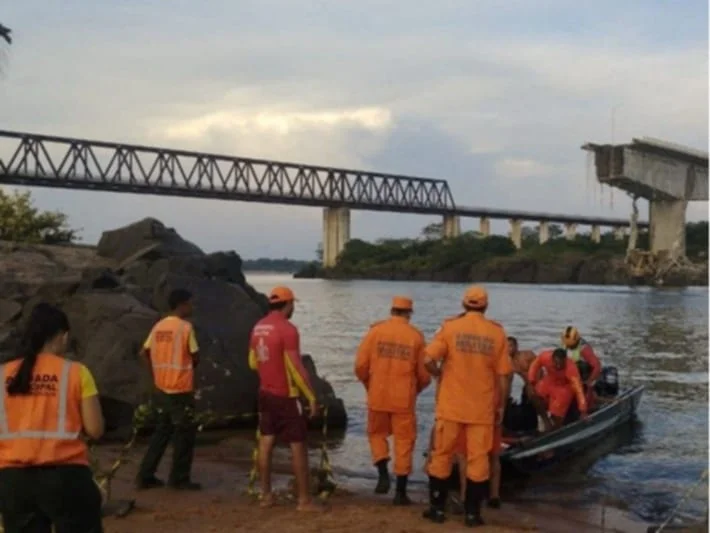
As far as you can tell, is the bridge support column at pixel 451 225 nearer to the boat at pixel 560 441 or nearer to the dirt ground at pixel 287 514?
the boat at pixel 560 441

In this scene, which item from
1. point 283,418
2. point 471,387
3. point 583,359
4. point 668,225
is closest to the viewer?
point 471,387

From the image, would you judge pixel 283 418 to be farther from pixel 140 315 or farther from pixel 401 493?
A: pixel 140 315

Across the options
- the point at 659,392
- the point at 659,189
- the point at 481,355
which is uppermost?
the point at 659,189

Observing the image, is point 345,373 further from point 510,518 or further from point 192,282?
point 510,518

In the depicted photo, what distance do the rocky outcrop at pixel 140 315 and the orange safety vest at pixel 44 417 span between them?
8231 millimetres

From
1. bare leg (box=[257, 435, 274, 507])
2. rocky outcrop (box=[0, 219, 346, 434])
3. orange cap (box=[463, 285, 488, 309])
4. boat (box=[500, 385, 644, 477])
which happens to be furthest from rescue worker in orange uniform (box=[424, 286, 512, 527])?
rocky outcrop (box=[0, 219, 346, 434])

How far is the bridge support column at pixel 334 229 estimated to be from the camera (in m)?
130

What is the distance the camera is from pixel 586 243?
136m

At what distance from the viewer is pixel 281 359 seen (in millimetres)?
8727

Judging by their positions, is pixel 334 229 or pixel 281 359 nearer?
pixel 281 359

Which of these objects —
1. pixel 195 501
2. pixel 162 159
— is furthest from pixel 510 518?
pixel 162 159

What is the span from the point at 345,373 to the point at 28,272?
885cm

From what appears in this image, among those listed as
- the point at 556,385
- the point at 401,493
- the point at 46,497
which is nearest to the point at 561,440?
the point at 556,385

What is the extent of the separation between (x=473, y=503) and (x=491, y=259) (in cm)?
11987
